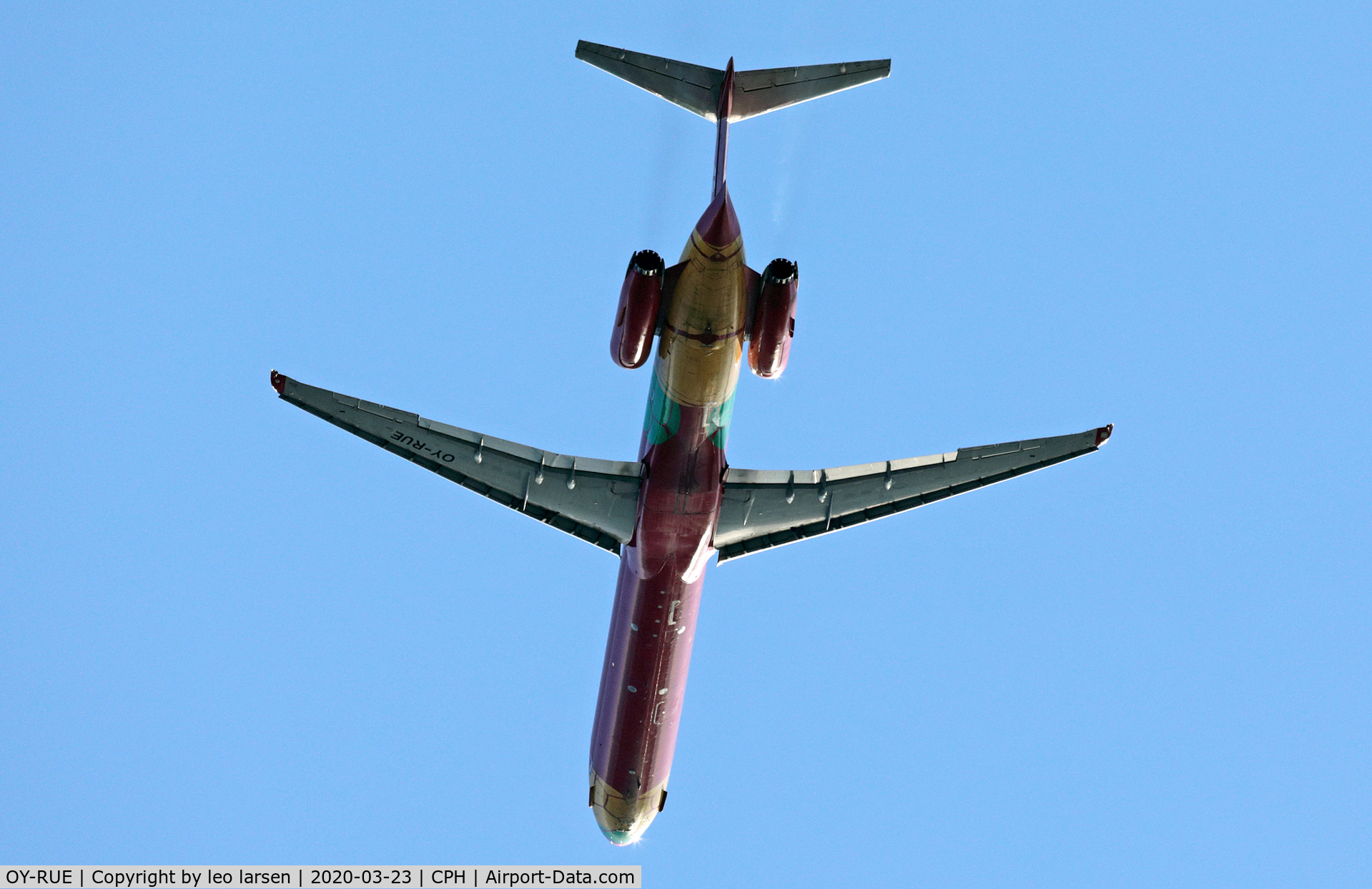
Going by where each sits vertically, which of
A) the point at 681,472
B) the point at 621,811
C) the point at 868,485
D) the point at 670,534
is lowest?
the point at 621,811

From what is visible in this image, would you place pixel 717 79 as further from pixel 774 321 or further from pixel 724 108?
pixel 774 321

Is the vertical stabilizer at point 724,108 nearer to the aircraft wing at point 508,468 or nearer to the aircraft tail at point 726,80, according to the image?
the aircraft tail at point 726,80

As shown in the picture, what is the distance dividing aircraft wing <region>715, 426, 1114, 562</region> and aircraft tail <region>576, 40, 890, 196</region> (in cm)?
881

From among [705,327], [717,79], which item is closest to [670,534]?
[705,327]

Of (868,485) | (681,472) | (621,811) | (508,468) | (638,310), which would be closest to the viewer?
(638,310)

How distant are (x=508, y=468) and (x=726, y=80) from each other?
10.5 meters

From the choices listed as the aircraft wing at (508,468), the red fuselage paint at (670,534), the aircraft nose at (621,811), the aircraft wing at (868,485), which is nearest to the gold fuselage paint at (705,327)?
the red fuselage paint at (670,534)

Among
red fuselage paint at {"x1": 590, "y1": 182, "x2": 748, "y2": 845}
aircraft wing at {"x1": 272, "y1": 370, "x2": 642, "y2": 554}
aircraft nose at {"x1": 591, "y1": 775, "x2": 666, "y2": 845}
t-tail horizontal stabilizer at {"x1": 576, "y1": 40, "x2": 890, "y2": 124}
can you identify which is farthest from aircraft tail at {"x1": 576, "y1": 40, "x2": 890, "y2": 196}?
aircraft nose at {"x1": 591, "y1": 775, "x2": 666, "y2": 845}

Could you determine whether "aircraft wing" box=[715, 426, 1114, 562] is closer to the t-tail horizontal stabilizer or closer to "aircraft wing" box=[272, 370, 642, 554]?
"aircraft wing" box=[272, 370, 642, 554]

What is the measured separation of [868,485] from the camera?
112 ft

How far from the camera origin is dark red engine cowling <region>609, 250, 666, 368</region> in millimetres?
28828

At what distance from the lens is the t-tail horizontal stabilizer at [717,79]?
32.9m

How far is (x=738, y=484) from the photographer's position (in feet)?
111

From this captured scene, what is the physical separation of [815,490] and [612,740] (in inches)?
353
